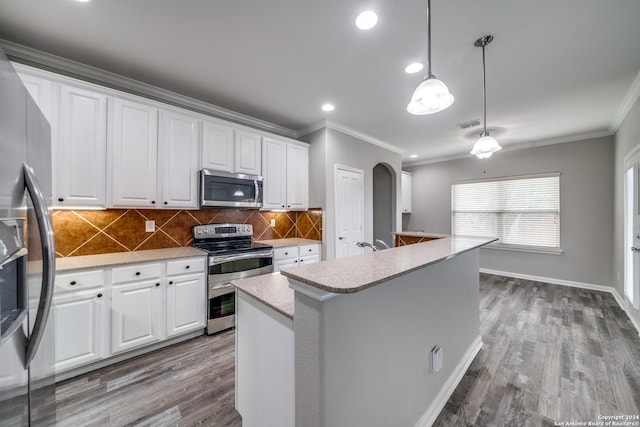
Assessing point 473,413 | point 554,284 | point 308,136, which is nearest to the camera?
point 473,413

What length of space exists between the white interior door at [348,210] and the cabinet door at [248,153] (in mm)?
1213

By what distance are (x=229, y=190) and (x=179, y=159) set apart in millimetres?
616

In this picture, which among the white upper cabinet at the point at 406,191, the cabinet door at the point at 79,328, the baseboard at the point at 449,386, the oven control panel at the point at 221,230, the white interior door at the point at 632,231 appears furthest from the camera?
the white upper cabinet at the point at 406,191

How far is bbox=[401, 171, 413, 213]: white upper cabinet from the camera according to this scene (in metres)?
6.22

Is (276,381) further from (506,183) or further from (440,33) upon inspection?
(506,183)

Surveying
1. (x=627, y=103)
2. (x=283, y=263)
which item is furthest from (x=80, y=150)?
(x=627, y=103)

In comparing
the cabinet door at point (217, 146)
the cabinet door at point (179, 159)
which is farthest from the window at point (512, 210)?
the cabinet door at point (179, 159)

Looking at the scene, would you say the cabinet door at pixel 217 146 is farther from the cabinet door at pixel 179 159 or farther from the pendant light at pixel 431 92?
the pendant light at pixel 431 92

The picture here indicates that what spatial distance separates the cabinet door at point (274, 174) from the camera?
3379 millimetres

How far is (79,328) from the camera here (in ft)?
6.23

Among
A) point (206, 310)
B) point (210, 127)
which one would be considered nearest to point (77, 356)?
point (206, 310)

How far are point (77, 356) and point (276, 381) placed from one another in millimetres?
1856

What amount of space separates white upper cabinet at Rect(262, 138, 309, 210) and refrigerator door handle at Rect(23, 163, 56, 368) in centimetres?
248

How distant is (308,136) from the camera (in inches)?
156
